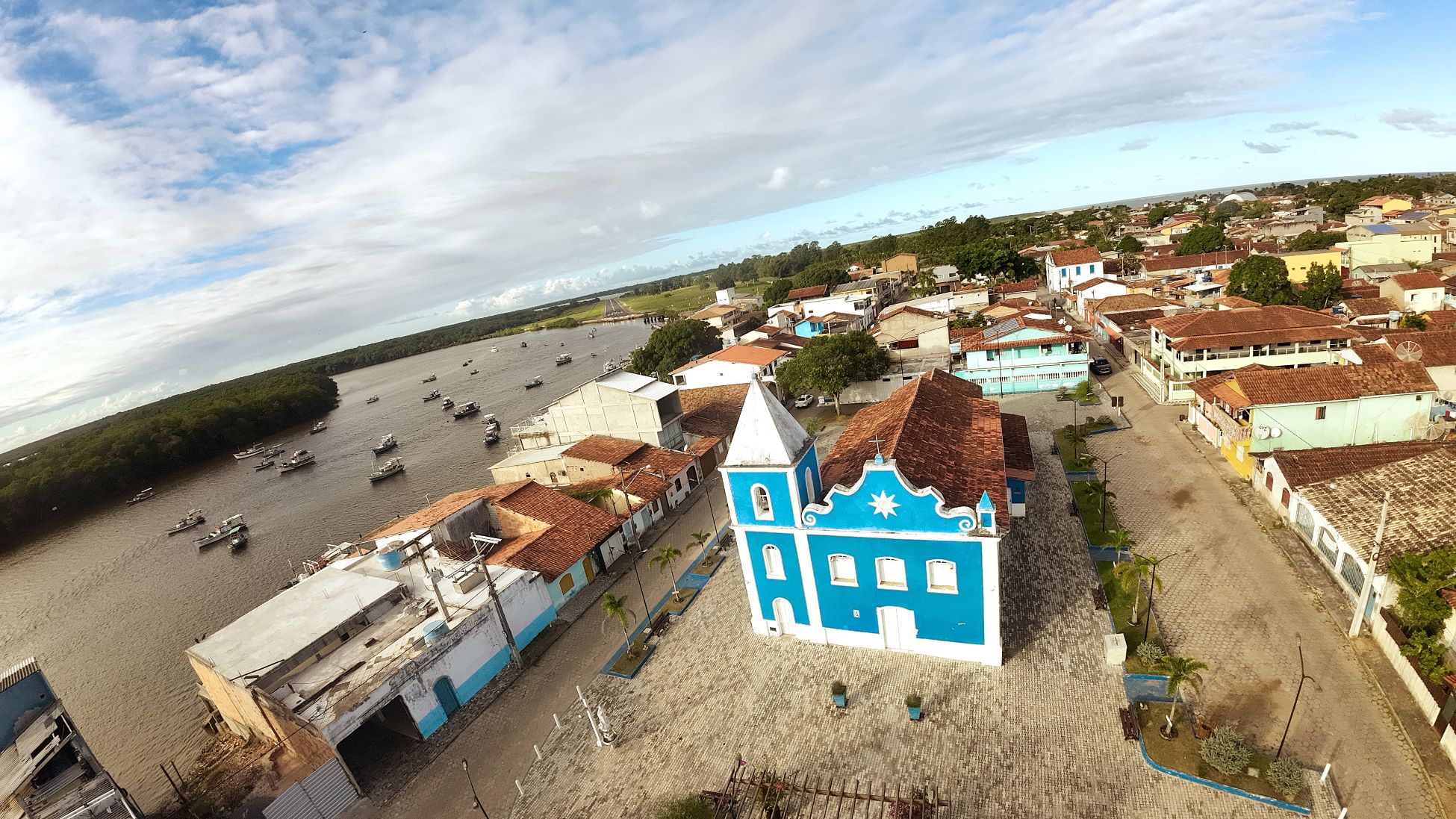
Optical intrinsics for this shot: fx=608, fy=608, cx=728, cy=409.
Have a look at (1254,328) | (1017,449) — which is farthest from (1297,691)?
(1254,328)

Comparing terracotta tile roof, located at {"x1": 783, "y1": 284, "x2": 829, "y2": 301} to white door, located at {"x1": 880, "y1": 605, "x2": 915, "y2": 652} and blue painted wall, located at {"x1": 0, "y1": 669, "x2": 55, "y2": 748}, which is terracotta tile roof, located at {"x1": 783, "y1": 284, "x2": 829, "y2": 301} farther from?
blue painted wall, located at {"x1": 0, "y1": 669, "x2": 55, "y2": 748}

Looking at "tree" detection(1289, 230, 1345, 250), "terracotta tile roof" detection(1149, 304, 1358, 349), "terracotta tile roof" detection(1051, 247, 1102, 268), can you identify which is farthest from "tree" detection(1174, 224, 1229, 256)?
"terracotta tile roof" detection(1149, 304, 1358, 349)

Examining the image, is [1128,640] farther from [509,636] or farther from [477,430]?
[477,430]

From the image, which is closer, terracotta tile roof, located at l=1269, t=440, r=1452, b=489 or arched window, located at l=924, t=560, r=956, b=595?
arched window, located at l=924, t=560, r=956, b=595

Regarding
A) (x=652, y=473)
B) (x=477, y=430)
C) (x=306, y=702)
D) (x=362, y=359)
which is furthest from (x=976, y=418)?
(x=362, y=359)

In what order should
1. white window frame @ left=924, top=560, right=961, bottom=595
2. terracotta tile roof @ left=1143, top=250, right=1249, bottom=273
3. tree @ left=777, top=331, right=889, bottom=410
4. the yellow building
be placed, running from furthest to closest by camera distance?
terracotta tile roof @ left=1143, top=250, right=1249, bottom=273 → the yellow building → tree @ left=777, top=331, right=889, bottom=410 → white window frame @ left=924, top=560, right=961, bottom=595

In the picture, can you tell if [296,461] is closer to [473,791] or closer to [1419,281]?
[473,791]

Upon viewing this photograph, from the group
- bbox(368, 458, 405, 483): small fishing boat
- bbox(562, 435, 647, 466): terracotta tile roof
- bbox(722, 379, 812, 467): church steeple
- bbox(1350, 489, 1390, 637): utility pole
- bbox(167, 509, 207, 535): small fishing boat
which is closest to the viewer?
bbox(1350, 489, 1390, 637): utility pole

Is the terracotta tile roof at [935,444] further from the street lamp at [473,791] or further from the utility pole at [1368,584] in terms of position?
the street lamp at [473,791]
